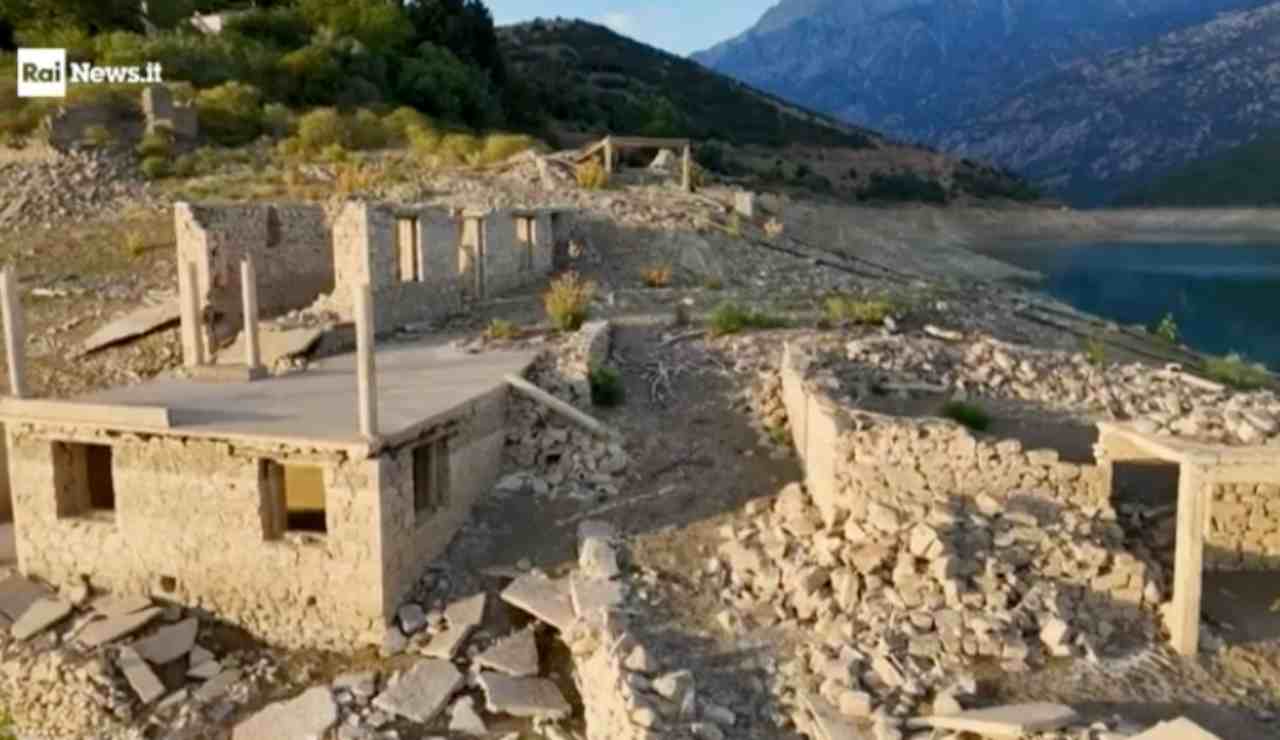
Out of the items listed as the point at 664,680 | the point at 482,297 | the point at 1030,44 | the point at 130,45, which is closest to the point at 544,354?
the point at 482,297

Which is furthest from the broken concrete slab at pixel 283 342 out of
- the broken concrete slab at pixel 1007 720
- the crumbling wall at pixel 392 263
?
the broken concrete slab at pixel 1007 720

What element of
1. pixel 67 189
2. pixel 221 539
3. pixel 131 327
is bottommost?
pixel 221 539

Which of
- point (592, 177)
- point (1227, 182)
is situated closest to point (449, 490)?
point (592, 177)

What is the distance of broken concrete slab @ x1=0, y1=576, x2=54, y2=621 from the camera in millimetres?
9383

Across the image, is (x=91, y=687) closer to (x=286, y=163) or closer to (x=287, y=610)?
(x=287, y=610)

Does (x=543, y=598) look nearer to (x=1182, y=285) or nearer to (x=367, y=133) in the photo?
(x=367, y=133)

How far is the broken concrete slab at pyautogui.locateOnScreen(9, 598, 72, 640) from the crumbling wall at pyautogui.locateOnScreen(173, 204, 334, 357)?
441 cm

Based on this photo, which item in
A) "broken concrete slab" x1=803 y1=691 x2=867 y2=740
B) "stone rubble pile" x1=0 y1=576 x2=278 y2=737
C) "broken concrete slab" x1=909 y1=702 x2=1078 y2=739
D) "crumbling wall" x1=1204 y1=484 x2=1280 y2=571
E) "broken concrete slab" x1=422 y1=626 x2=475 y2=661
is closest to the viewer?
"broken concrete slab" x1=909 y1=702 x2=1078 y2=739

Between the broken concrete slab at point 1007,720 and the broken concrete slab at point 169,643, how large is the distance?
5518mm

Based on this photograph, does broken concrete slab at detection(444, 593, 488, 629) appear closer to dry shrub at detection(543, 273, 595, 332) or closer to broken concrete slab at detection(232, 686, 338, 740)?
broken concrete slab at detection(232, 686, 338, 740)

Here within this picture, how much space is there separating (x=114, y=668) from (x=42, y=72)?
24.2 m

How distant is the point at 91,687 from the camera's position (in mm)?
8438

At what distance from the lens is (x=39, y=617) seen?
30.3ft

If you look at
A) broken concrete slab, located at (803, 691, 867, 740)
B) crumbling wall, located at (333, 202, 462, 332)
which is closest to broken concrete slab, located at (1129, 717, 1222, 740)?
broken concrete slab, located at (803, 691, 867, 740)
